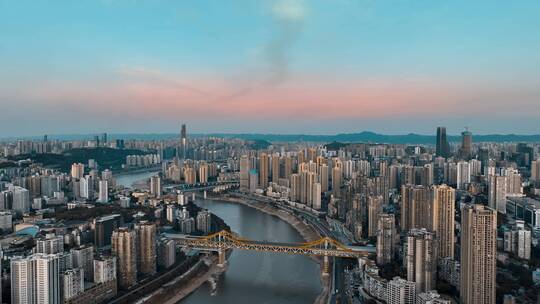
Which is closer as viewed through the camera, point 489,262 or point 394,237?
point 489,262

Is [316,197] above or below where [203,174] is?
below

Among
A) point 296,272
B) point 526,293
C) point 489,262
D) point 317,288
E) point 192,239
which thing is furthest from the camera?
point 192,239

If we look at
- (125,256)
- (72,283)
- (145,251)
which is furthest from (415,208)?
(72,283)

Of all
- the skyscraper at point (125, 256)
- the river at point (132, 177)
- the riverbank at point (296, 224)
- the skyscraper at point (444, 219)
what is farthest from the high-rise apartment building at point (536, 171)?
the river at point (132, 177)

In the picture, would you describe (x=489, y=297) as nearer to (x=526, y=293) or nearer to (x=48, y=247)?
(x=526, y=293)

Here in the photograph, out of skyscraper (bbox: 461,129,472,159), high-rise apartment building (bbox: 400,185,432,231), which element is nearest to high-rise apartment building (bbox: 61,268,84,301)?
high-rise apartment building (bbox: 400,185,432,231)

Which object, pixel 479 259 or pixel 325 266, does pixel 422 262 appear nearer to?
pixel 479 259

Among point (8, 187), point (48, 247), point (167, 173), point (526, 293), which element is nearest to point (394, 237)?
point (526, 293)
